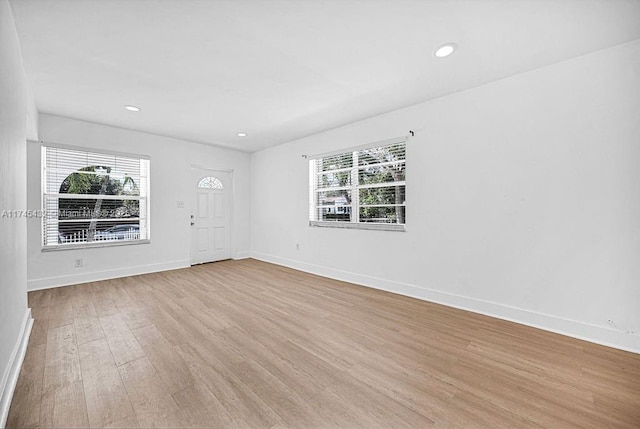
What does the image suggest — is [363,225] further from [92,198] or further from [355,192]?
[92,198]

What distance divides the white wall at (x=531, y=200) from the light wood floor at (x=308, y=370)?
0.36 metres

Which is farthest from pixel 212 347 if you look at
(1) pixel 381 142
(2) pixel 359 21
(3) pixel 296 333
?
(1) pixel 381 142

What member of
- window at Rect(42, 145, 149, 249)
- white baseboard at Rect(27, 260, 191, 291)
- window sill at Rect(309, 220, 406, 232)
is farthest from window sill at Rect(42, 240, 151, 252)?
window sill at Rect(309, 220, 406, 232)

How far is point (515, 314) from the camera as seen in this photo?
2.87 meters

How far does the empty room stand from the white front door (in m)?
1.28

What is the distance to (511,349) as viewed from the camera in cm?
232

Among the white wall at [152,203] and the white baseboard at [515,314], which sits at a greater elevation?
the white wall at [152,203]

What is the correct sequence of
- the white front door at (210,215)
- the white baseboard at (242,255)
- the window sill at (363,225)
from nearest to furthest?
the window sill at (363,225) < the white front door at (210,215) < the white baseboard at (242,255)

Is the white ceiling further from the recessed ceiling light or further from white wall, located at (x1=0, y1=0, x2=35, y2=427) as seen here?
white wall, located at (x1=0, y1=0, x2=35, y2=427)

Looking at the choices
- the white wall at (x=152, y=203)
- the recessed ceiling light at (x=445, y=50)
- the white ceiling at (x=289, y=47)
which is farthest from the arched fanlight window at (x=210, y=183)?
the recessed ceiling light at (x=445, y=50)

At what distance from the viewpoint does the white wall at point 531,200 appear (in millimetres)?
2367

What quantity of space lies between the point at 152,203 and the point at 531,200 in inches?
227

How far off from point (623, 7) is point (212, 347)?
405cm

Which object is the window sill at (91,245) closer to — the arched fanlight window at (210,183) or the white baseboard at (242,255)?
the arched fanlight window at (210,183)
